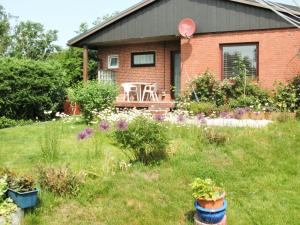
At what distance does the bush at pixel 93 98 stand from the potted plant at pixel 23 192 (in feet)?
21.9

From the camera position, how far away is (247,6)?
14.8m

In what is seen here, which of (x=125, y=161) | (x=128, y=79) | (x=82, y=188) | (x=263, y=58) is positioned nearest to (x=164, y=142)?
(x=125, y=161)

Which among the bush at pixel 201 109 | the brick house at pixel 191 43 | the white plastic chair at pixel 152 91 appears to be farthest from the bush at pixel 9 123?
the bush at pixel 201 109

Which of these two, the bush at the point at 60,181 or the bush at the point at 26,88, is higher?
the bush at the point at 26,88

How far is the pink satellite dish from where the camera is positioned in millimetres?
15641

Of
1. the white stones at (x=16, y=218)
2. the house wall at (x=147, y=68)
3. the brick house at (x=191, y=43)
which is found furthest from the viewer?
the house wall at (x=147, y=68)

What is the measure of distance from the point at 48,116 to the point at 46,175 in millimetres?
10932

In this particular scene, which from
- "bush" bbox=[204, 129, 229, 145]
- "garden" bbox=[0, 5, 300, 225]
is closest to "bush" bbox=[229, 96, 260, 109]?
"garden" bbox=[0, 5, 300, 225]

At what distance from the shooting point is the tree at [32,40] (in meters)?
40.1

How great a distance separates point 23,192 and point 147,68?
13233 mm

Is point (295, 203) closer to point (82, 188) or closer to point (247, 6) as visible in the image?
point (82, 188)

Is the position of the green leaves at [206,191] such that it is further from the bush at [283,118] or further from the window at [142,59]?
the window at [142,59]

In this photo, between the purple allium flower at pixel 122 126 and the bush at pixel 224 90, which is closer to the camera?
the purple allium flower at pixel 122 126

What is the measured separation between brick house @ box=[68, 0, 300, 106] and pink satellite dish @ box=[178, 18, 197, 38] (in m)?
0.23
